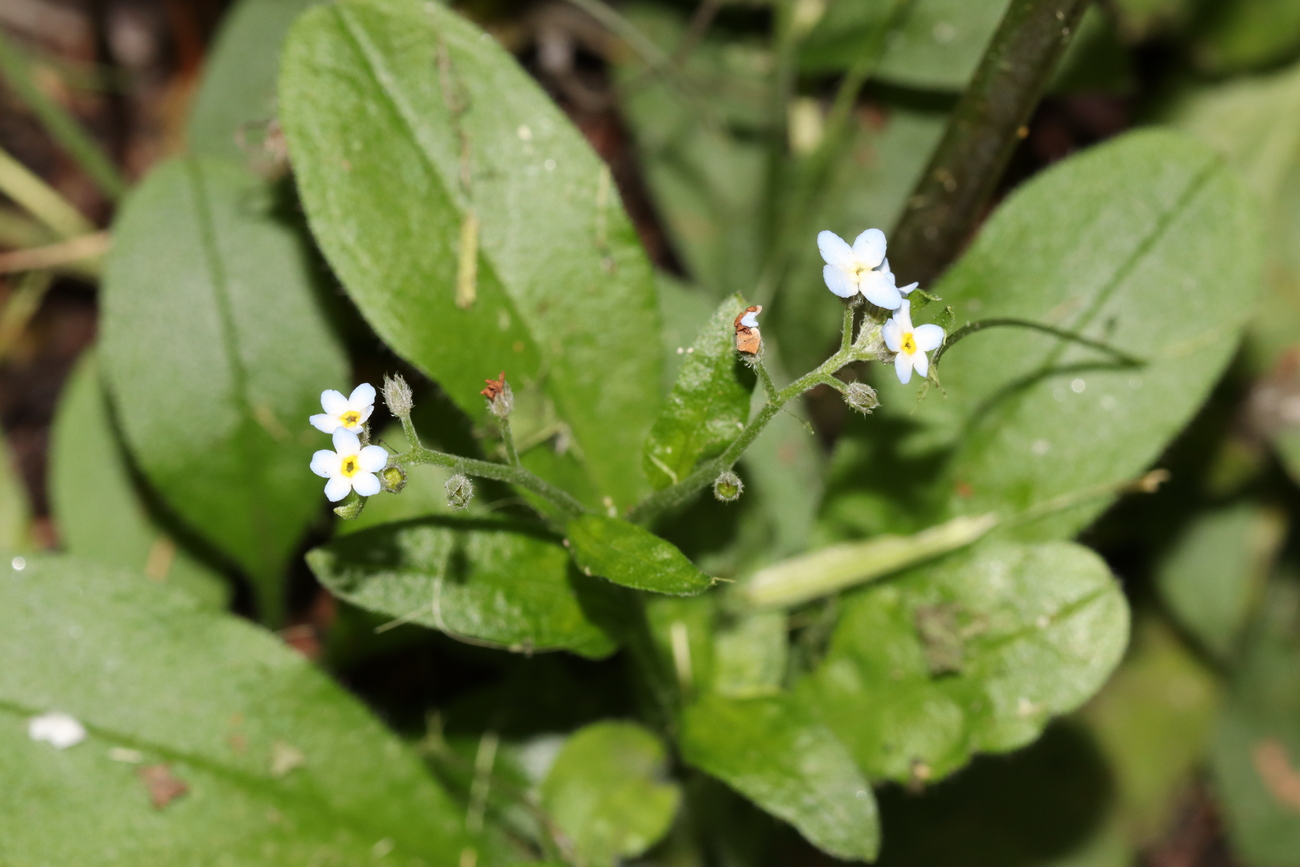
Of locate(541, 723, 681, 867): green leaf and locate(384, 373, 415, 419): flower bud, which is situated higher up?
locate(384, 373, 415, 419): flower bud

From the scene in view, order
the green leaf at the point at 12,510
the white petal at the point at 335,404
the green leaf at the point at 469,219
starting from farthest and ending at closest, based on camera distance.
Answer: the green leaf at the point at 12,510 → the green leaf at the point at 469,219 → the white petal at the point at 335,404

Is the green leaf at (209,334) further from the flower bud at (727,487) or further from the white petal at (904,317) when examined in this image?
the white petal at (904,317)

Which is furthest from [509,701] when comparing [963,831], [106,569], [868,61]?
[868,61]

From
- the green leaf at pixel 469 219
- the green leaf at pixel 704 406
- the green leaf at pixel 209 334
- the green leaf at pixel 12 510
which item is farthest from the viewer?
the green leaf at pixel 12 510

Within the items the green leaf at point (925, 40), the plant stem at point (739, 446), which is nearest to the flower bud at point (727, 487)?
the plant stem at point (739, 446)

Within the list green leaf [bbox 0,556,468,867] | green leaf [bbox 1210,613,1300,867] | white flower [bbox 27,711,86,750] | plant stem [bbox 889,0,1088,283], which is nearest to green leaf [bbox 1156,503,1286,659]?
green leaf [bbox 1210,613,1300,867]

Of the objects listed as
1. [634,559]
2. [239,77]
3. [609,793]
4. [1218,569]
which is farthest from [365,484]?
[1218,569]

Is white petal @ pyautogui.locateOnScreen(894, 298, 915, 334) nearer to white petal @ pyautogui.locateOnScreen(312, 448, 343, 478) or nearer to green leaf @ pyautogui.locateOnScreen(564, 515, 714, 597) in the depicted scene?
green leaf @ pyautogui.locateOnScreen(564, 515, 714, 597)
